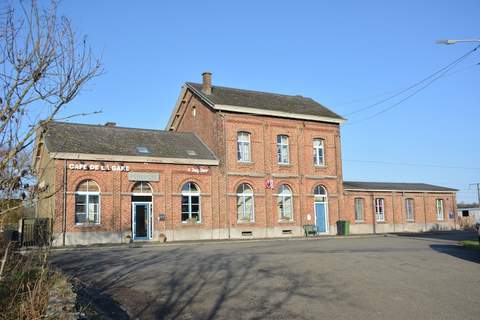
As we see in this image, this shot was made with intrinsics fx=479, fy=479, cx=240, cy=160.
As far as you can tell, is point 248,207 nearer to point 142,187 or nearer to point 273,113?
point 273,113

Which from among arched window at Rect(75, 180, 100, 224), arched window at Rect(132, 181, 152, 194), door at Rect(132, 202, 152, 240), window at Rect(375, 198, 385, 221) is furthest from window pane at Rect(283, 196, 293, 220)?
arched window at Rect(75, 180, 100, 224)

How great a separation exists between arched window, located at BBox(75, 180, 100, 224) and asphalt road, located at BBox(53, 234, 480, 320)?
8764 millimetres

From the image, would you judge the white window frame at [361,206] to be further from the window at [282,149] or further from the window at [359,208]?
the window at [282,149]

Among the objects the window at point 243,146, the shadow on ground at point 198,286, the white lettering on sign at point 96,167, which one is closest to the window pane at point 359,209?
the window at point 243,146

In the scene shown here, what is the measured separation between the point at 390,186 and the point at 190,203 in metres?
19.3

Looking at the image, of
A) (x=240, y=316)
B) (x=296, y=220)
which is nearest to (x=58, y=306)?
(x=240, y=316)

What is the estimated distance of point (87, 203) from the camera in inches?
958

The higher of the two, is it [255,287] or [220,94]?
[220,94]

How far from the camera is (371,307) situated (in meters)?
8.34

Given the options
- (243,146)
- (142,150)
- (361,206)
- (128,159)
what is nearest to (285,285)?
(128,159)

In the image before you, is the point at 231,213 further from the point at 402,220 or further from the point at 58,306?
the point at 58,306

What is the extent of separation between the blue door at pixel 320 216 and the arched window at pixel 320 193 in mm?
275

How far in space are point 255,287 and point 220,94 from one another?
23109mm

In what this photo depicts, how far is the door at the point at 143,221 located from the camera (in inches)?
1030
